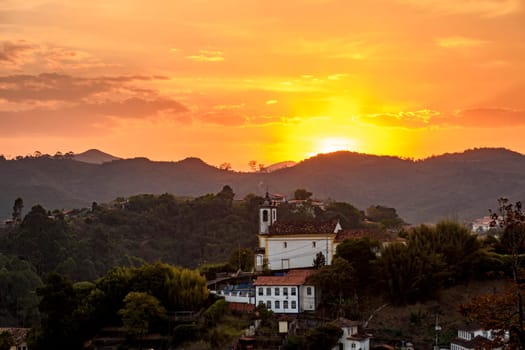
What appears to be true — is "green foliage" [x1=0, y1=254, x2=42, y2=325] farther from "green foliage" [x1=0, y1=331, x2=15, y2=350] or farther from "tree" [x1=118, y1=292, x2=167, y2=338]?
"tree" [x1=118, y1=292, x2=167, y2=338]

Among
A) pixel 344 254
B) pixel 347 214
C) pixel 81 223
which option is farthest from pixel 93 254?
pixel 344 254

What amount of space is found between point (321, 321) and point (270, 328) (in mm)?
2266

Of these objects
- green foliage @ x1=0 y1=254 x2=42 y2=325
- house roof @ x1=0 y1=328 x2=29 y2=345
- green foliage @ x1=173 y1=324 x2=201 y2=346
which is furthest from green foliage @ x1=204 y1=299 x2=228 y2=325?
green foliage @ x1=0 y1=254 x2=42 y2=325

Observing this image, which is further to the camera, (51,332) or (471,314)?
(51,332)

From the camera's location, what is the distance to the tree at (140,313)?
38062 mm

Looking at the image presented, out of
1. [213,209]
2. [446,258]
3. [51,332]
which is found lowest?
[51,332]

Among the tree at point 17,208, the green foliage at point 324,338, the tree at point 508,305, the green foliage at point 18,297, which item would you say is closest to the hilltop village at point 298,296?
the green foliage at point 324,338

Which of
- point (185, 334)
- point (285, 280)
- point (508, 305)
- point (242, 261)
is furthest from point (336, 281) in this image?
point (508, 305)

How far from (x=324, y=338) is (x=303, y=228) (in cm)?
1077

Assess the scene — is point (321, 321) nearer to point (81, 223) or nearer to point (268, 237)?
point (268, 237)

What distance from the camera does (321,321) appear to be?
3791 centimetres

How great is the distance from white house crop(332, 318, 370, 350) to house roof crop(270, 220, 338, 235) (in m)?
8.92

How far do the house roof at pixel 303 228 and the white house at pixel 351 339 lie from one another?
892 cm

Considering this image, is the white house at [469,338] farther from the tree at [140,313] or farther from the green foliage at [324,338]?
the tree at [140,313]
